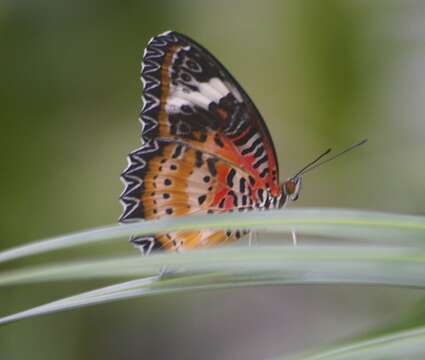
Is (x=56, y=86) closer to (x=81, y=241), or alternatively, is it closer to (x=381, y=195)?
(x=381, y=195)

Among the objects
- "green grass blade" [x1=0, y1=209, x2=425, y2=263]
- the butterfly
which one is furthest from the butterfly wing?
"green grass blade" [x1=0, y1=209, x2=425, y2=263]

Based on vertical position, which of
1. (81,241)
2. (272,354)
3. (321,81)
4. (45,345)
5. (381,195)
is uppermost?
(321,81)

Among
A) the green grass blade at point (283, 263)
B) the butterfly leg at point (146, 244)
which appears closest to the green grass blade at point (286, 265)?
the green grass blade at point (283, 263)

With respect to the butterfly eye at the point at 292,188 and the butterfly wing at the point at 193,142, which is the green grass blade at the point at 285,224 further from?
the butterfly eye at the point at 292,188

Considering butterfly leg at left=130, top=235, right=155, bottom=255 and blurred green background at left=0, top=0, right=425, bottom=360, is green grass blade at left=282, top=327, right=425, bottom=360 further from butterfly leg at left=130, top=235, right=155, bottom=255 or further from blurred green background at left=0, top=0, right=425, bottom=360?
blurred green background at left=0, top=0, right=425, bottom=360

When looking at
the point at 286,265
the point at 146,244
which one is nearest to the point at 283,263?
the point at 286,265

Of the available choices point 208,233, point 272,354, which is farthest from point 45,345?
A: point 208,233

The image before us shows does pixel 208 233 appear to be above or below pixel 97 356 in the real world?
above
